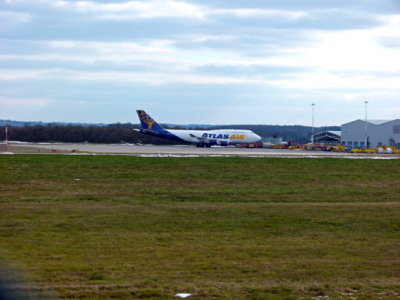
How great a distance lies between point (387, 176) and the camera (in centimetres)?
3291

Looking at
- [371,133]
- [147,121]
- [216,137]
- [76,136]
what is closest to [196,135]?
[216,137]

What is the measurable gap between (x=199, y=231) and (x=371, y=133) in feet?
249

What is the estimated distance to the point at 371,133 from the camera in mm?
87438

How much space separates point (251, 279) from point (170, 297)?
1961 mm

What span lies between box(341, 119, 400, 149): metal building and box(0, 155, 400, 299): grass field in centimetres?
5475

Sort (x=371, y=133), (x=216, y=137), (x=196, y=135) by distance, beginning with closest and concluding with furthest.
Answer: (x=196, y=135) → (x=216, y=137) → (x=371, y=133)

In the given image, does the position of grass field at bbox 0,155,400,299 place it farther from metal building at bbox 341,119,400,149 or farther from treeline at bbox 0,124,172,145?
treeline at bbox 0,124,172,145

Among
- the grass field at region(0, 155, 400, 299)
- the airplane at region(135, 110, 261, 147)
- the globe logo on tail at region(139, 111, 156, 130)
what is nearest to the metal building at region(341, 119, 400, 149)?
the airplane at region(135, 110, 261, 147)

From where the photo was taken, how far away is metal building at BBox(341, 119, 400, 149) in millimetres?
84500

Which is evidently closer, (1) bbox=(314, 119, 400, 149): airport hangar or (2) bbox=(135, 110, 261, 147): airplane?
(2) bbox=(135, 110, 261, 147): airplane

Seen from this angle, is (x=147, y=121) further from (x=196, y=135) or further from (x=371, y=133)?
(x=371, y=133)

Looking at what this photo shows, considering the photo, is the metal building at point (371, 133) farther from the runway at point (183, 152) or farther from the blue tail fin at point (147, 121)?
the blue tail fin at point (147, 121)

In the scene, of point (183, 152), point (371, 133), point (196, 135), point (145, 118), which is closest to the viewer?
point (183, 152)

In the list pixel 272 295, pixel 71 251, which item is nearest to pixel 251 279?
pixel 272 295
